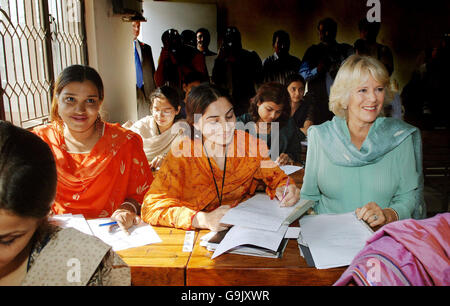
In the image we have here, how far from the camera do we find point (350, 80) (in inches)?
56.3

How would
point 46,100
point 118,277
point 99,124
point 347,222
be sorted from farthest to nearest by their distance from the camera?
1. point 46,100
2. point 99,124
3. point 347,222
4. point 118,277

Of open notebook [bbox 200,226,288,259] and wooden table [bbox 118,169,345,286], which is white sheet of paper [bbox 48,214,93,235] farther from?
open notebook [bbox 200,226,288,259]

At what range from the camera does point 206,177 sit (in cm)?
138

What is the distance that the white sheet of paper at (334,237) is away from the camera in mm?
878

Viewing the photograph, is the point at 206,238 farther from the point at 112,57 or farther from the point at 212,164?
the point at 112,57

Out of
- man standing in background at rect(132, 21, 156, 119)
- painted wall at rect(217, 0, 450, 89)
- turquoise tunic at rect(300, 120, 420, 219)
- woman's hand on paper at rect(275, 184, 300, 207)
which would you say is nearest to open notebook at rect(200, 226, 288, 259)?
woman's hand on paper at rect(275, 184, 300, 207)

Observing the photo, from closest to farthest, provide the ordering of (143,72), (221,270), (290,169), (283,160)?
(221,270), (290,169), (283,160), (143,72)

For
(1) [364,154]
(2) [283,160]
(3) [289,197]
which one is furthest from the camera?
(2) [283,160]

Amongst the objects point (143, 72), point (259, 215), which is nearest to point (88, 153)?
point (259, 215)

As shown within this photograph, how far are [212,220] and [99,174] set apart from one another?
657mm

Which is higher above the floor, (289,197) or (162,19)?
(162,19)
